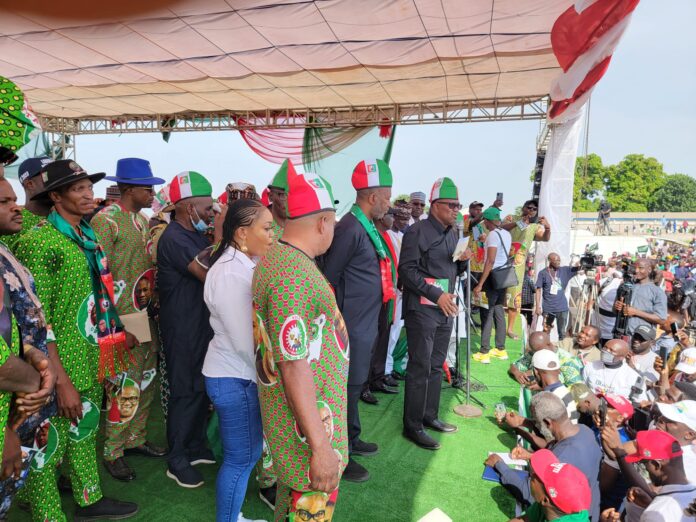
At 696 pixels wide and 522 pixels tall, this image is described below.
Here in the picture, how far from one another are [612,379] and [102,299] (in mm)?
3828

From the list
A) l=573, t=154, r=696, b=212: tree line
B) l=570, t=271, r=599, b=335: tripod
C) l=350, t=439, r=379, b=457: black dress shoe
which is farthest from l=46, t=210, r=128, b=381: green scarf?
l=573, t=154, r=696, b=212: tree line

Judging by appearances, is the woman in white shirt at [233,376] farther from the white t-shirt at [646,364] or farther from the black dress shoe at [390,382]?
the white t-shirt at [646,364]

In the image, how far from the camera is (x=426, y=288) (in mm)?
3229

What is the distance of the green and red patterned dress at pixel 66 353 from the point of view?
6.56 feet

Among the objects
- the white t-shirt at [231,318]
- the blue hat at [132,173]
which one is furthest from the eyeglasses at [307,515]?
the blue hat at [132,173]

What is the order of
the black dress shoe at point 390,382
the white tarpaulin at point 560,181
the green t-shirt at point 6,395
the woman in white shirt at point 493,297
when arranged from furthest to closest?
the white tarpaulin at point 560,181 → the woman in white shirt at point 493,297 → the black dress shoe at point 390,382 → the green t-shirt at point 6,395

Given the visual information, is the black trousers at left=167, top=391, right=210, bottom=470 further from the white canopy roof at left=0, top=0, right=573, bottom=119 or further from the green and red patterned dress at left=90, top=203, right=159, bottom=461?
the white canopy roof at left=0, top=0, right=573, bottom=119

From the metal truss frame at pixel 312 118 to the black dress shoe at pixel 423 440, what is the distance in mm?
8878

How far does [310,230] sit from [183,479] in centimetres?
208

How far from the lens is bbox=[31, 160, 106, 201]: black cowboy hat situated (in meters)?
2.20

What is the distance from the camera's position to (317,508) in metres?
1.64

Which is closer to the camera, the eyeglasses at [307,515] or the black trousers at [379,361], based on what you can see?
the eyeglasses at [307,515]

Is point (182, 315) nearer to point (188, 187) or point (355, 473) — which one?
point (188, 187)

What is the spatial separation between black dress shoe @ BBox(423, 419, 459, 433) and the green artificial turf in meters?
0.05
